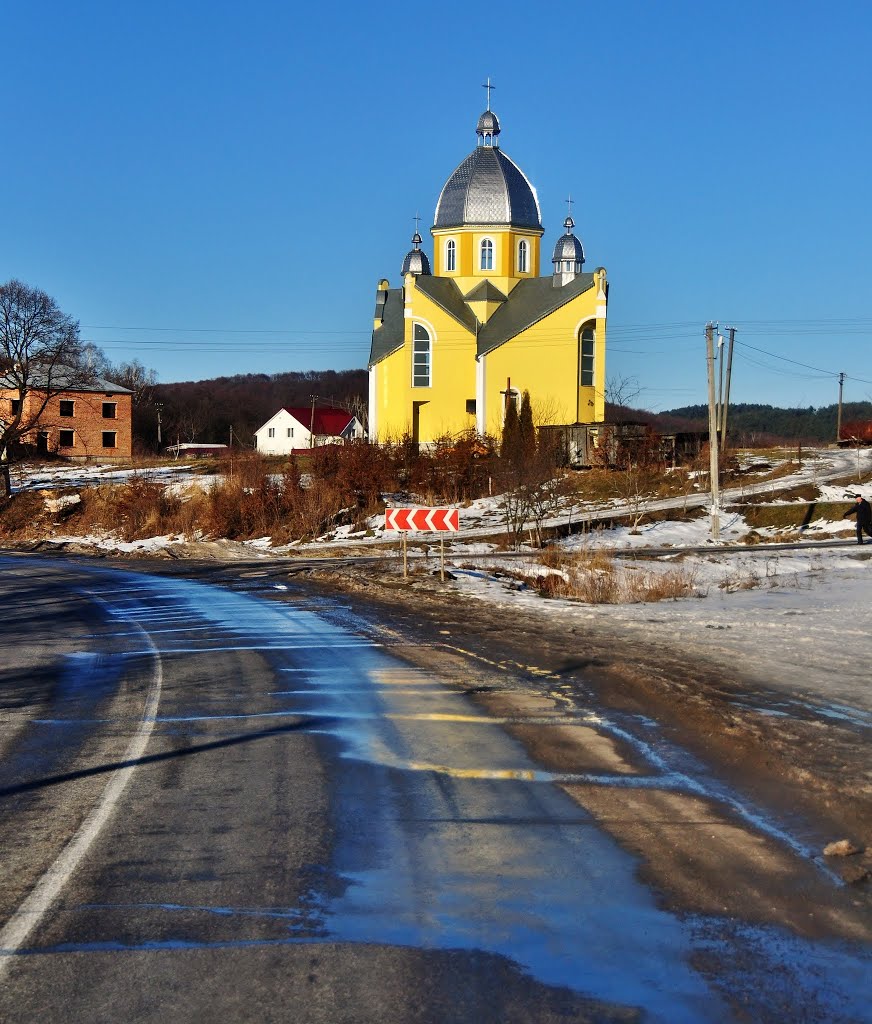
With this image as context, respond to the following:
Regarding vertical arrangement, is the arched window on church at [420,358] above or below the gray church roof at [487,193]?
below

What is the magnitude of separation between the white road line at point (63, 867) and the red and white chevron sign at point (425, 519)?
1468cm

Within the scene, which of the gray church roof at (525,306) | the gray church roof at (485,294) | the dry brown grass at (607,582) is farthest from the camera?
the gray church roof at (485,294)

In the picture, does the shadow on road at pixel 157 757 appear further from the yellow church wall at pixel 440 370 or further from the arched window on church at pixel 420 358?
the arched window on church at pixel 420 358

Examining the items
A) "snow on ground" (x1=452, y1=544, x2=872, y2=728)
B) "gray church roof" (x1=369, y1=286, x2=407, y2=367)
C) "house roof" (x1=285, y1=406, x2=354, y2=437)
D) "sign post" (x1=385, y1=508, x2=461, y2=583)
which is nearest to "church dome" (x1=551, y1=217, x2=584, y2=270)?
"gray church roof" (x1=369, y1=286, x2=407, y2=367)

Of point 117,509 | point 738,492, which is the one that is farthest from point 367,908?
point 117,509

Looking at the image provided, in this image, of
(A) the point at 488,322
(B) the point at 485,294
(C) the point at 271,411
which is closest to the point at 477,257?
(B) the point at 485,294

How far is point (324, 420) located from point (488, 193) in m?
54.8

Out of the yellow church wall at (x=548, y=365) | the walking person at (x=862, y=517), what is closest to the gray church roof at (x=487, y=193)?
the yellow church wall at (x=548, y=365)

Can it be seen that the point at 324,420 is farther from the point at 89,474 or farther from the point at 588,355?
the point at 588,355

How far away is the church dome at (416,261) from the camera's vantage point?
66.8 m

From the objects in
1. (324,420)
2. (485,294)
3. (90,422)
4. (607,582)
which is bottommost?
(607,582)

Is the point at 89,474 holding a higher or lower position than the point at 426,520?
higher

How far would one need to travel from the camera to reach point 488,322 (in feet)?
213

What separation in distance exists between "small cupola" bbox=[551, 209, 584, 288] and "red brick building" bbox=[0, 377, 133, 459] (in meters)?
32.9
